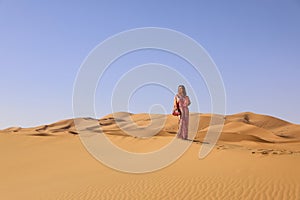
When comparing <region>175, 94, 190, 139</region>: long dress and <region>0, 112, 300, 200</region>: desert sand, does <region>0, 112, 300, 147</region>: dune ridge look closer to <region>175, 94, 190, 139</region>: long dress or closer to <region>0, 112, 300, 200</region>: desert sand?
<region>175, 94, 190, 139</region>: long dress

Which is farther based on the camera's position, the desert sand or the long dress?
the long dress

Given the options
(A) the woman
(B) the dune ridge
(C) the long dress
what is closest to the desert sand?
(C) the long dress

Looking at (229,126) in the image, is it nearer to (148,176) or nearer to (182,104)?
(182,104)

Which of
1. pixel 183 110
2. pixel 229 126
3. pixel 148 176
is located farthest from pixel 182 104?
pixel 229 126

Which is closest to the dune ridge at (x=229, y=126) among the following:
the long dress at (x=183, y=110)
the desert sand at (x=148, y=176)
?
the long dress at (x=183, y=110)

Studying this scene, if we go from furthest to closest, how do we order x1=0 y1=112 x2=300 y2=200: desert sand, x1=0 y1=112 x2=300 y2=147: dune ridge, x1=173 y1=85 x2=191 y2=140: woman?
x1=0 y1=112 x2=300 y2=147: dune ridge < x1=173 y1=85 x2=191 y2=140: woman < x1=0 y1=112 x2=300 y2=200: desert sand

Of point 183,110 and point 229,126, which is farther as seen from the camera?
point 229,126

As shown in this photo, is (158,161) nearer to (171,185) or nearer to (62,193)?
(171,185)

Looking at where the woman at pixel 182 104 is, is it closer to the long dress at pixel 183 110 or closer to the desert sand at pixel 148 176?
the long dress at pixel 183 110

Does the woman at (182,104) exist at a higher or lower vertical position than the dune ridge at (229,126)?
lower

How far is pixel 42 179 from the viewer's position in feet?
44.3

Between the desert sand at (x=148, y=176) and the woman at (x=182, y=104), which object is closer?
the desert sand at (x=148, y=176)

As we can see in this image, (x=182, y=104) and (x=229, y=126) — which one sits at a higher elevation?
(x=229, y=126)

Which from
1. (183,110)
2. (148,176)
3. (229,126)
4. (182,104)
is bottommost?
(148,176)
